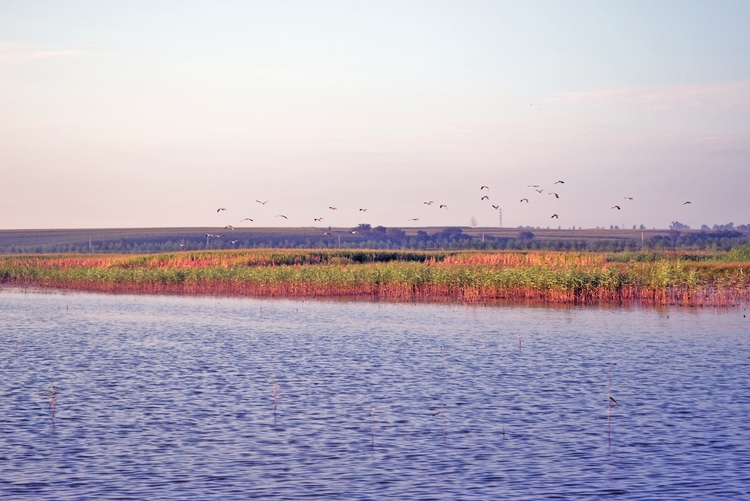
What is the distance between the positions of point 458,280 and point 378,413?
3298cm

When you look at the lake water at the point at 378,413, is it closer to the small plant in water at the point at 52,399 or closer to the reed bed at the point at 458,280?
the small plant in water at the point at 52,399

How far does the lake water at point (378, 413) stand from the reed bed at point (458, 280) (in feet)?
37.5

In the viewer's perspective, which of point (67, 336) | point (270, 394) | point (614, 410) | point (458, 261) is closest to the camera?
point (614, 410)

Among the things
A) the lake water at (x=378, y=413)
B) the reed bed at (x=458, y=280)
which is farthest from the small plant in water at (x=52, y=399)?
the reed bed at (x=458, y=280)

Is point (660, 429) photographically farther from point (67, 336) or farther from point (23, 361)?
point (67, 336)

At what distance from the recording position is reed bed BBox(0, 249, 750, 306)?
154 feet

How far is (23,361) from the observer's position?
85.1ft

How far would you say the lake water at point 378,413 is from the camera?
13.7 metres

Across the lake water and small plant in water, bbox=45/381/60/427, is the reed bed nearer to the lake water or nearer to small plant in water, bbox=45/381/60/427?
the lake water

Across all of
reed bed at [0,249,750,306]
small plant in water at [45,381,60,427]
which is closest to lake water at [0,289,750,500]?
small plant in water at [45,381,60,427]

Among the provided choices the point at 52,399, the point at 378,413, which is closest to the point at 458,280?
the point at 378,413

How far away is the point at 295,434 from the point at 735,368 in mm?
13815

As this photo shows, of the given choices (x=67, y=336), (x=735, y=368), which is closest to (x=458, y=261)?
(x=67, y=336)

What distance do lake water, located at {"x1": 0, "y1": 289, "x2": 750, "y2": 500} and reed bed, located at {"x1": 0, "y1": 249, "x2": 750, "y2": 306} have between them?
11.4 m
